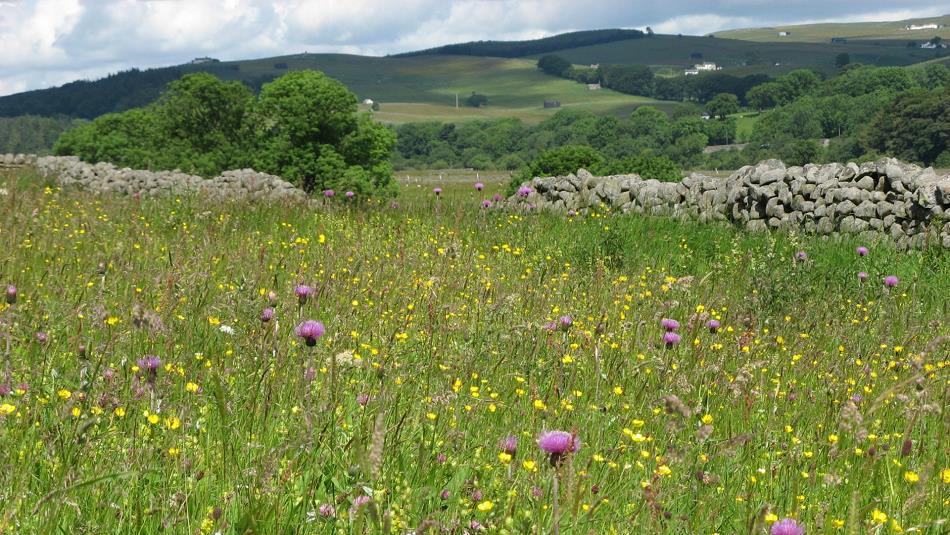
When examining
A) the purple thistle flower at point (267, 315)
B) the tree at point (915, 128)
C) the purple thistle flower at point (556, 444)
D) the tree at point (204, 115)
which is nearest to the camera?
the purple thistle flower at point (556, 444)

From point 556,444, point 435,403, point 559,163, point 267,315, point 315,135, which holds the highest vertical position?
point 315,135

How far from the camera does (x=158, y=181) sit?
16.8m

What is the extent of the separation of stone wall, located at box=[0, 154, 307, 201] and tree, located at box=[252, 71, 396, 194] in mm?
7834

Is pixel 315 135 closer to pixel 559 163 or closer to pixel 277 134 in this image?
pixel 277 134

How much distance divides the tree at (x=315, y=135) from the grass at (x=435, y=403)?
66.7ft

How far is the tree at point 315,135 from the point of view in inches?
1091

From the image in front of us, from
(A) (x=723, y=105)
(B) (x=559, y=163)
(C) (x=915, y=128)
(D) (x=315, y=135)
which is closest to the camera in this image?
(B) (x=559, y=163)

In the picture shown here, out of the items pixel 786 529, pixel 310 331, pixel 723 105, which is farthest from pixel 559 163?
pixel 723 105

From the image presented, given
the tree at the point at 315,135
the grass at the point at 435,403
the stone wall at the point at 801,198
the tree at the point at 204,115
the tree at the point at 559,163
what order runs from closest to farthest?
the grass at the point at 435,403 → the stone wall at the point at 801,198 → the tree at the point at 559,163 → the tree at the point at 315,135 → the tree at the point at 204,115

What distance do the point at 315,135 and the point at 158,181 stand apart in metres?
12.7

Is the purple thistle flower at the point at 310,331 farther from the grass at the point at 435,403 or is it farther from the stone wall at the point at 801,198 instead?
the stone wall at the point at 801,198

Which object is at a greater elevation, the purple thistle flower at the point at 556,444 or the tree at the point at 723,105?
the purple thistle flower at the point at 556,444

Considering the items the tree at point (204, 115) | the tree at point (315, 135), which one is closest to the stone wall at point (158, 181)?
the tree at point (315, 135)

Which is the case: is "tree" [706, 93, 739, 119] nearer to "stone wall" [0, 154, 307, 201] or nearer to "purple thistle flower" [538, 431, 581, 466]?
"stone wall" [0, 154, 307, 201]
